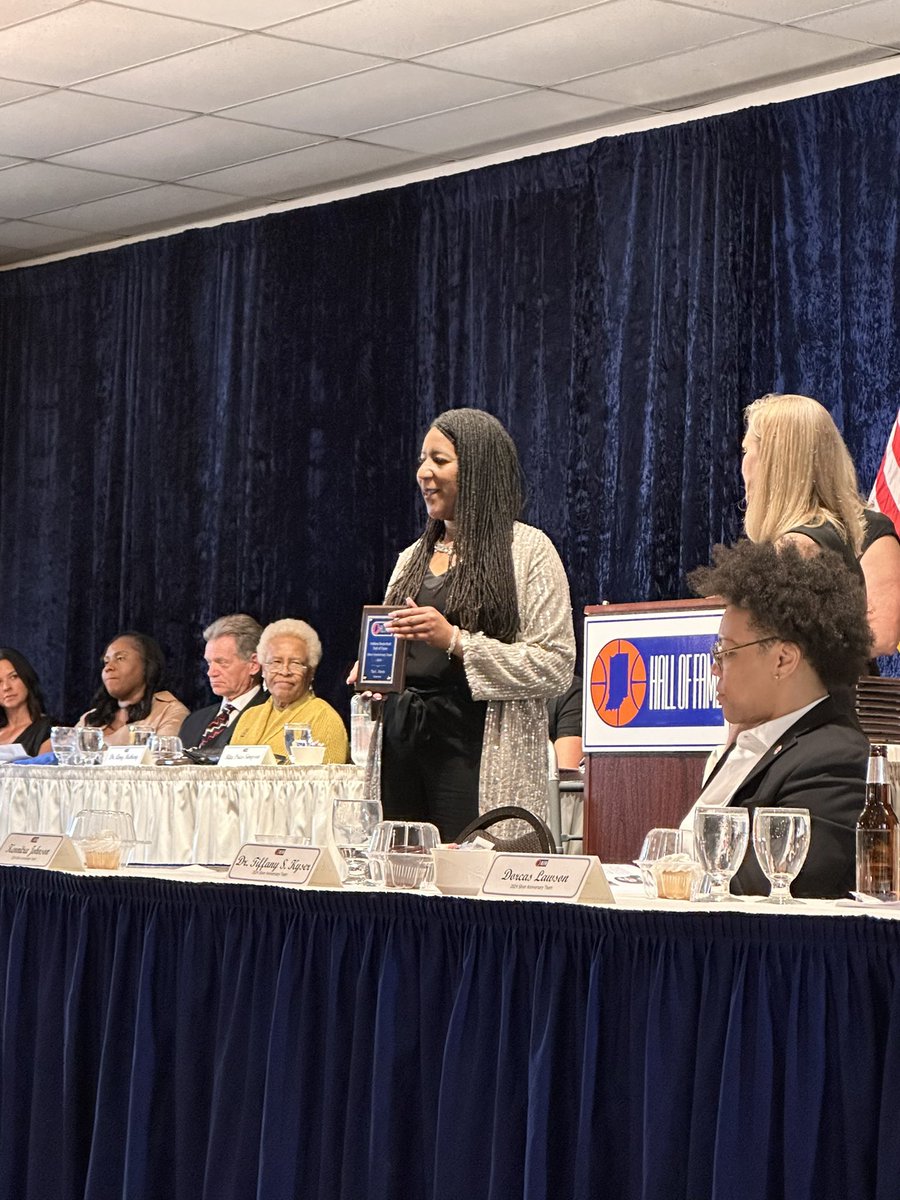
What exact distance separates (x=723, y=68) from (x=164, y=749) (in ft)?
8.87

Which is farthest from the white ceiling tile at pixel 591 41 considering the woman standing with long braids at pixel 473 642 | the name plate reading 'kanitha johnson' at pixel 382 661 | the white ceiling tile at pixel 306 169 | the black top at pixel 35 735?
the black top at pixel 35 735

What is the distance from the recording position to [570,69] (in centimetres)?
560

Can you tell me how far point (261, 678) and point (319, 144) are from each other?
6.29 ft

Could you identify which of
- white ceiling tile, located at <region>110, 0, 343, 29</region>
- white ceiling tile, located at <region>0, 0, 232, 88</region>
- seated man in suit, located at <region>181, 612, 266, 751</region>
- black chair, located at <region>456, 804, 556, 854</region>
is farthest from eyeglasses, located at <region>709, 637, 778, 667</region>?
seated man in suit, located at <region>181, 612, 266, 751</region>

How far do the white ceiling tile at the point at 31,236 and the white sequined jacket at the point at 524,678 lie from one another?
16.5 feet

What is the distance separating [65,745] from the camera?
187 inches

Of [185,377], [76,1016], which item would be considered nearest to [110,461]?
[185,377]

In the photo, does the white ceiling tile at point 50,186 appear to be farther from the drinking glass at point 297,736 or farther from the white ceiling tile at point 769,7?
the drinking glass at point 297,736

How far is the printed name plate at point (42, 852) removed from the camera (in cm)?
222

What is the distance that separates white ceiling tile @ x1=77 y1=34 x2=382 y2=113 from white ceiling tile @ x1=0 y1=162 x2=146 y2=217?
935mm

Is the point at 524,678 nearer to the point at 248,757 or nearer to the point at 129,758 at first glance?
the point at 248,757

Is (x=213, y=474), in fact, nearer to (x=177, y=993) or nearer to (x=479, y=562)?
(x=479, y=562)

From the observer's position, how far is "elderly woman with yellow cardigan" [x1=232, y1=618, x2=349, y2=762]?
17.9 feet

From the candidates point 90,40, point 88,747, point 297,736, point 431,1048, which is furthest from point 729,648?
point 90,40
